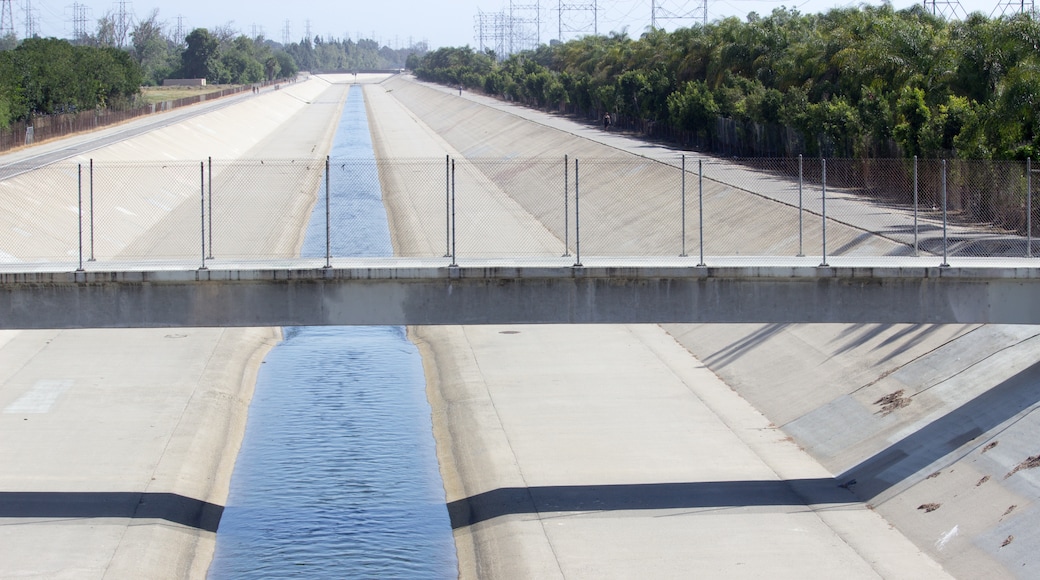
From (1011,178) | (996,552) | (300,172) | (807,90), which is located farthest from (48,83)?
(996,552)

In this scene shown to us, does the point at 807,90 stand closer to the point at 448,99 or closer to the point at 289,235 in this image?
the point at 289,235

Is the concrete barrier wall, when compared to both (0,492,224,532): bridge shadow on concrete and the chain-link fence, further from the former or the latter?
(0,492,224,532): bridge shadow on concrete

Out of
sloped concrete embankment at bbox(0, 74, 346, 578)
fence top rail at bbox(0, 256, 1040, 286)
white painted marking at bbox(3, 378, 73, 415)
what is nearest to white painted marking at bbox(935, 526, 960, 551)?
fence top rail at bbox(0, 256, 1040, 286)

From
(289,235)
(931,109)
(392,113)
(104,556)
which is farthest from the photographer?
(392,113)

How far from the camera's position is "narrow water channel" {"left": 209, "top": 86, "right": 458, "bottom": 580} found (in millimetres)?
20062

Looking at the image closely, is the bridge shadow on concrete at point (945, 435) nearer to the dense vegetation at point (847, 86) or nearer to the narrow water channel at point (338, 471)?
the narrow water channel at point (338, 471)

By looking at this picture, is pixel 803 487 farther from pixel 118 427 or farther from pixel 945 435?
pixel 118 427

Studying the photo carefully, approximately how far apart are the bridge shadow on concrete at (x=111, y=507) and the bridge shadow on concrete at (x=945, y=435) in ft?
34.0

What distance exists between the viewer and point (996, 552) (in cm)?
1744

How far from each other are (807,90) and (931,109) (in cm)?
1282

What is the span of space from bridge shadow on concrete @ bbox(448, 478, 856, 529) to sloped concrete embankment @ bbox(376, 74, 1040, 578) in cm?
77

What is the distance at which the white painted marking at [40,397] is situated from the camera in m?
26.0

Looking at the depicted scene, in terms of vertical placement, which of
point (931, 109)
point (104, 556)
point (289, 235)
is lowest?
point (104, 556)

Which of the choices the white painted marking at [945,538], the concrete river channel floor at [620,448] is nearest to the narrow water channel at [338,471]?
the concrete river channel floor at [620,448]
